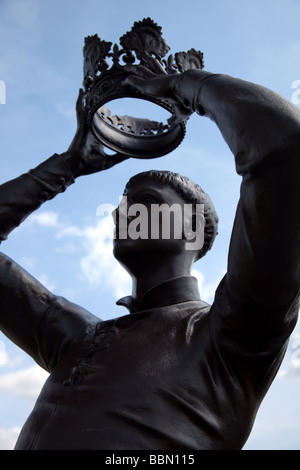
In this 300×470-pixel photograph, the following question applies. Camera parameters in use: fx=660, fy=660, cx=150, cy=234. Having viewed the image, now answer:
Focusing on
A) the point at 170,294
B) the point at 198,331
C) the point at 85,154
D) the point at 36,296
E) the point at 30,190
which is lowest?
the point at 198,331

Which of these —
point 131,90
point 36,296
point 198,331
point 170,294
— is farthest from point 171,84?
point 36,296

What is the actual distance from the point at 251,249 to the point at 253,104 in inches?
23.1

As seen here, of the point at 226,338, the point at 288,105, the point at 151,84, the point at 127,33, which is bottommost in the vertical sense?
the point at 226,338

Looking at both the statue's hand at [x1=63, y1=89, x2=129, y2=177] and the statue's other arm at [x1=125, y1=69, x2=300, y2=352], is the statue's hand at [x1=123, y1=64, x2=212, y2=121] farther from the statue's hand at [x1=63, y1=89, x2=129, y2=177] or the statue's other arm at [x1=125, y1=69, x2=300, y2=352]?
the statue's hand at [x1=63, y1=89, x2=129, y2=177]

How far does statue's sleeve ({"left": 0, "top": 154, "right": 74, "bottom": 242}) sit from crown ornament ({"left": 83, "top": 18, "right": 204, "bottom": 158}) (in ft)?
1.20

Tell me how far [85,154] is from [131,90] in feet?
2.65

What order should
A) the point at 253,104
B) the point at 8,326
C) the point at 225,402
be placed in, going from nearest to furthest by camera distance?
the point at 253,104 < the point at 225,402 < the point at 8,326

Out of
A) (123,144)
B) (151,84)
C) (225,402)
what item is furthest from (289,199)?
(123,144)

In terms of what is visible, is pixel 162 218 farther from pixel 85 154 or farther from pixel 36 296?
pixel 85 154

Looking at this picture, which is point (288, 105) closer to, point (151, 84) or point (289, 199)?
point (289, 199)

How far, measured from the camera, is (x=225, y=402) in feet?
9.39

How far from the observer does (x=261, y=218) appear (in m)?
2.53

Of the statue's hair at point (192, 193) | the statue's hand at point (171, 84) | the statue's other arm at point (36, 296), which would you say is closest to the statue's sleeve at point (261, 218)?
the statue's hand at point (171, 84)

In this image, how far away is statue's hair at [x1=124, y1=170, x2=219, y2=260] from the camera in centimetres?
399
